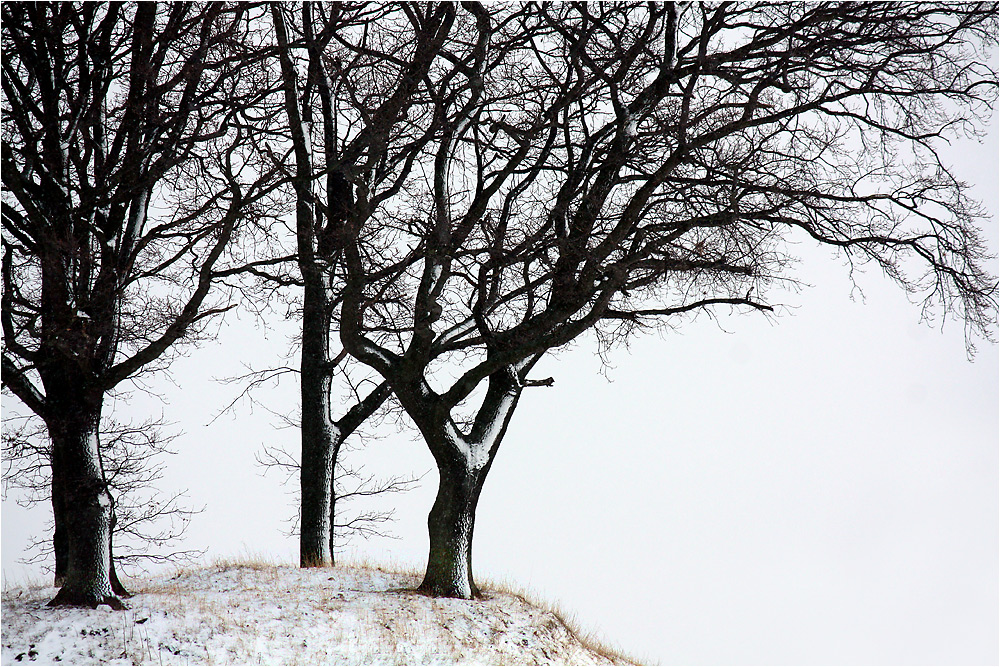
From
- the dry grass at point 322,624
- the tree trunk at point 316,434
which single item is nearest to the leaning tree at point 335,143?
the tree trunk at point 316,434

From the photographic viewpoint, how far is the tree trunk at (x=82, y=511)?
361 inches

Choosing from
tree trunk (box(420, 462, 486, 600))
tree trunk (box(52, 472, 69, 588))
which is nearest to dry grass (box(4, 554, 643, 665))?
tree trunk (box(420, 462, 486, 600))

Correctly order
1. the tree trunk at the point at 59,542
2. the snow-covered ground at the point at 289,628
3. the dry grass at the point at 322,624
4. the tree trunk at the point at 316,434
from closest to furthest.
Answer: the snow-covered ground at the point at 289,628, the dry grass at the point at 322,624, the tree trunk at the point at 59,542, the tree trunk at the point at 316,434

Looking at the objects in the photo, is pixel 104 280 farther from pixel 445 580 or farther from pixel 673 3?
pixel 673 3

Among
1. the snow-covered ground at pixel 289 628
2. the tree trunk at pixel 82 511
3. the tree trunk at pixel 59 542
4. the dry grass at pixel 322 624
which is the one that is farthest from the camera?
the tree trunk at pixel 59 542

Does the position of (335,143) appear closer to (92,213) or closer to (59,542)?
(92,213)

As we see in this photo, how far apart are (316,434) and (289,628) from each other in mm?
3684

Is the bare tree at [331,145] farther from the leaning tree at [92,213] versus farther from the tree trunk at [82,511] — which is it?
the tree trunk at [82,511]

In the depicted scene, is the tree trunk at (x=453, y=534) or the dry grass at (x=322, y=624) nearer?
the dry grass at (x=322, y=624)

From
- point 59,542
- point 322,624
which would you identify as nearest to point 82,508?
point 59,542

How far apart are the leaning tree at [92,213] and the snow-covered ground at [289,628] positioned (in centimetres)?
65

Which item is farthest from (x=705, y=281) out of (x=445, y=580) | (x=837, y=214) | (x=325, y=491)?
(x=325, y=491)

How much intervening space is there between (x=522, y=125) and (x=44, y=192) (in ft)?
17.9

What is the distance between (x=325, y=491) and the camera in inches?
477
